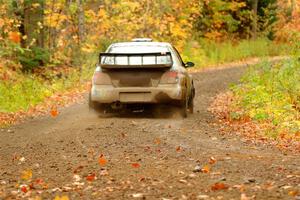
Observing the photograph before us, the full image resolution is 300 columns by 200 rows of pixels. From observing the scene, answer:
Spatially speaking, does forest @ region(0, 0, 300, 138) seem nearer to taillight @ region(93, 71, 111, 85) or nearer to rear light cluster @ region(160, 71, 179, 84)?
rear light cluster @ region(160, 71, 179, 84)

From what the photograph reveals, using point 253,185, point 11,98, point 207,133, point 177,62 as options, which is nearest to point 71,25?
point 11,98

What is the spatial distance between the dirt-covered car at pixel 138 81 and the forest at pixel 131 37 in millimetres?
1897

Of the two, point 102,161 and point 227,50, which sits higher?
point 102,161

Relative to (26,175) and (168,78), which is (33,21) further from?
(26,175)

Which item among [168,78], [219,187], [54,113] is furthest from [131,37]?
[219,187]

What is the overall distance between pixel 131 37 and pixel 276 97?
52.0ft

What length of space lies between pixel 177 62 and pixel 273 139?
3834mm

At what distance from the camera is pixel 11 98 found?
689 inches

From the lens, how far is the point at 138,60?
44.9ft

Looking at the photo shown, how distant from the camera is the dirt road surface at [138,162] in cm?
726

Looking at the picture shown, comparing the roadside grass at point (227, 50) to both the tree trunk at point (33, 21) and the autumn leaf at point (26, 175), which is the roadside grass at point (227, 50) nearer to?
the tree trunk at point (33, 21)

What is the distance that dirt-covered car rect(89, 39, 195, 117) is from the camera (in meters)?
13.7

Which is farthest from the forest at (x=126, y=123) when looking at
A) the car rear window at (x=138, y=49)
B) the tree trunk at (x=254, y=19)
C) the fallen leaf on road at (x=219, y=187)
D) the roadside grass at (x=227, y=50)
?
the tree trunk at (x=254, y=19)

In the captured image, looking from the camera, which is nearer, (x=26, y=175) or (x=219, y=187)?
(x=219, y=187)
